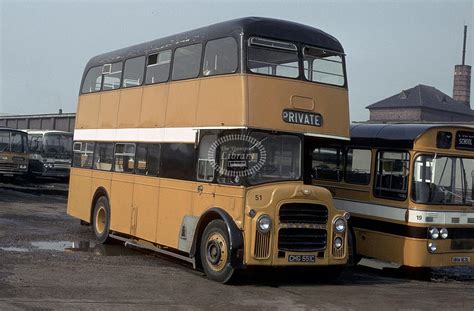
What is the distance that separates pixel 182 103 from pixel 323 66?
2.59 metres

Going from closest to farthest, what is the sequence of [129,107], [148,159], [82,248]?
1. [148,159]
2. [82,248]
3. [129,107]

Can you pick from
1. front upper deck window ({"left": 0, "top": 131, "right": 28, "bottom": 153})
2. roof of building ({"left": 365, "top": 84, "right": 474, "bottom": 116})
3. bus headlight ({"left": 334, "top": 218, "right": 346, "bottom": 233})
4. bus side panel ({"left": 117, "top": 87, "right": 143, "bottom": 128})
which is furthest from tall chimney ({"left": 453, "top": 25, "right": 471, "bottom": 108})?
bus headlight ({"left": 334, "top": 218, "right": 346, "bottom": 233})

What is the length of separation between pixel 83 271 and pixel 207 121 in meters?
3.16

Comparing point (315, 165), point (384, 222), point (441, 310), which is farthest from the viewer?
point (315, 165)

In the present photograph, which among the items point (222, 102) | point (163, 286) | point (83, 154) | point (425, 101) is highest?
point (425, 101)

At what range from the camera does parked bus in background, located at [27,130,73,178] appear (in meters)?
33.6

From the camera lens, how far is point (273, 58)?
10828 mm

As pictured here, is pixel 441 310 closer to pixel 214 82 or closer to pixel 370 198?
pixel 370 198

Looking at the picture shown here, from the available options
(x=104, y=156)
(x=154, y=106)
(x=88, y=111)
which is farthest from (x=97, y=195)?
(x=154, y=106)

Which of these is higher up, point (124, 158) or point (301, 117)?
point (301, 117)

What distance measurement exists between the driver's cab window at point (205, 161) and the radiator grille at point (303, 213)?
1375 mm

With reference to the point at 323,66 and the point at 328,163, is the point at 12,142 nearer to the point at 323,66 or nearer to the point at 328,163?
the point at 328,163

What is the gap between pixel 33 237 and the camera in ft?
47.8

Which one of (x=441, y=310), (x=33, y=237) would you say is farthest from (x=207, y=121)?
(x=33, y=237)
